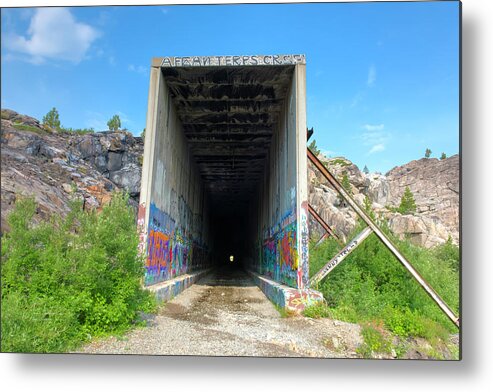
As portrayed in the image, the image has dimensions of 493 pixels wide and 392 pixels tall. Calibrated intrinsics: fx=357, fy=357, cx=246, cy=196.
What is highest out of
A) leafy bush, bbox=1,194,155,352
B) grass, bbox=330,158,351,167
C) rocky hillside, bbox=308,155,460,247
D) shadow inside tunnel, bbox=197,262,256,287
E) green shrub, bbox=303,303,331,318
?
grass, bbox=330,158,351,167

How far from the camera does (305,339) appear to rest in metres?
6.59

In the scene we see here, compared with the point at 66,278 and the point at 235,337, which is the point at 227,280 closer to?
the point at 235,337

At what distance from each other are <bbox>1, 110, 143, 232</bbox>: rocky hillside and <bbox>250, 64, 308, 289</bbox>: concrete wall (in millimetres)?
4770

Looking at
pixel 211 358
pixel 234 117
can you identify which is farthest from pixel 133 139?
pixel 211 358

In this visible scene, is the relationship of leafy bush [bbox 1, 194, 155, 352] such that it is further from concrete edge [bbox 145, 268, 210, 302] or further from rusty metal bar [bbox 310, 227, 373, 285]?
rusty metal bar [bbox 310, 227, 373, 285]

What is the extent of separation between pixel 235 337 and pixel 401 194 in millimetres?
25775

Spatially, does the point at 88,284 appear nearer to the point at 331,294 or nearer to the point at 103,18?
the point at 103,18

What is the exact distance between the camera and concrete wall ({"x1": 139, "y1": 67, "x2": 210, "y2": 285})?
10164mm

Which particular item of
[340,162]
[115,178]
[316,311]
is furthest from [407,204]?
[340,162]

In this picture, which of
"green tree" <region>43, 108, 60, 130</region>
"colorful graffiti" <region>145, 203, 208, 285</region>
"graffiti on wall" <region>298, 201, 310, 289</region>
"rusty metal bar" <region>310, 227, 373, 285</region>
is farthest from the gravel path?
"green tree" <region>43, 108, 60, 130</region>

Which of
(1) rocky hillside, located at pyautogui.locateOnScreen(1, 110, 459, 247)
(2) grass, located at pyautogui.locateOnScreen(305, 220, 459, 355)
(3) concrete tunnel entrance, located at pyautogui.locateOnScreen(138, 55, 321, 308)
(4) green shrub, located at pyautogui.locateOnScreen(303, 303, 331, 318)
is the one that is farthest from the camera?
(3) concrete tunnel entrance, located at pyautogui.locateOnScreen(138, 55, 321, 308)

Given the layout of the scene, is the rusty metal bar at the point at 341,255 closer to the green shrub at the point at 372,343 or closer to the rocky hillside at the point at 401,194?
the rocky hillside at the point at 401,194

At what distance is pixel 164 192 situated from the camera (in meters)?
12.1

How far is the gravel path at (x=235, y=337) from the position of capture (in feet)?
18.8
